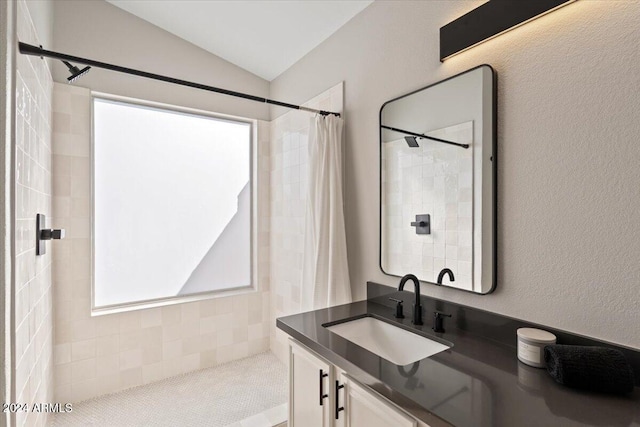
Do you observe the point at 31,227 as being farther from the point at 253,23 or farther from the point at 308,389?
the point at 253,23

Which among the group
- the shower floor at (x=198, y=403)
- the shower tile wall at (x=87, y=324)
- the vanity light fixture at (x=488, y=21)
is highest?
the vanity light fixture at (x=488, y=21)

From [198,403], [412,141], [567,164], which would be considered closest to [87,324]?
[198,403]

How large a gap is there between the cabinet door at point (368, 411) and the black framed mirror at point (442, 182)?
2.09 feet

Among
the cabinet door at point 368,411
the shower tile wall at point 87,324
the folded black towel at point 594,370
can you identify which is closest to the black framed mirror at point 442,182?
the folded black towel at point 594,370

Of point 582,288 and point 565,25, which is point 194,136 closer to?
point 565,25

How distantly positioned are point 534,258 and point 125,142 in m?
2.75

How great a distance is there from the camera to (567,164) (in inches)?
45.6

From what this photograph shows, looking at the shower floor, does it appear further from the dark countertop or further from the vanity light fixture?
the vanity light fixture

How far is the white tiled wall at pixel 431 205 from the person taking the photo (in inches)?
57.7

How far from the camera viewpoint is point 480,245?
141 cm

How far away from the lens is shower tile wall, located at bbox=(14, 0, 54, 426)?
1.33 meters

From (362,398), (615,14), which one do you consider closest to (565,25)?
(615,14)

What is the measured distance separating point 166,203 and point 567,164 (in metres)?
2.64

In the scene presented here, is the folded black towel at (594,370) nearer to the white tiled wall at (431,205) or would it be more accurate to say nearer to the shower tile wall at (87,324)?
the white tiled wall at (431,205)
